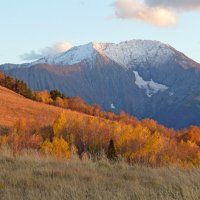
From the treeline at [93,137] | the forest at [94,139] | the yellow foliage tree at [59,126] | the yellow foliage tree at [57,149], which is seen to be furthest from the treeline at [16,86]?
the yellow foliage tree at [57,149]

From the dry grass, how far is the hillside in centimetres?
6335

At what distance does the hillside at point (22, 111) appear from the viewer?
267 feet

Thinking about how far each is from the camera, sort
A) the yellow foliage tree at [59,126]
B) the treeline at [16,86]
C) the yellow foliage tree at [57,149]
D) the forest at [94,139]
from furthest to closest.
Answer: the treeline at [16,86] < the yellow foliage tree at [59,126] < the forest at [94,139] < the yellow foliage tree at [57,149]

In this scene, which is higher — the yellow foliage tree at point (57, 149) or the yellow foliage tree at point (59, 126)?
the yellow foliage tree at point (57, 149)

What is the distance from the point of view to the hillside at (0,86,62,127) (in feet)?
267

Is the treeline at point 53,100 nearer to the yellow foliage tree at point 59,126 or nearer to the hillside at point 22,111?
the hillside at point 22,111

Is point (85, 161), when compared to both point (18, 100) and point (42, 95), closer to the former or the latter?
point (18, 100)

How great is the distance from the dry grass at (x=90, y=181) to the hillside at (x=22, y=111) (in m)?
63.3

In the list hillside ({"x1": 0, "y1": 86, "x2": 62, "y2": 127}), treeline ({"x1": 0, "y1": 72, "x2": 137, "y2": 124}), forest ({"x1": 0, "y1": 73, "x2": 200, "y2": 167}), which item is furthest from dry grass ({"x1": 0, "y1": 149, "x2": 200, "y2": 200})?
treeline ({"x1": 0, "y1": 72, "x2": 137, "y2": 124})

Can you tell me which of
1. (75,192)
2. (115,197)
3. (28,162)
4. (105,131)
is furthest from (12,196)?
(105,131)

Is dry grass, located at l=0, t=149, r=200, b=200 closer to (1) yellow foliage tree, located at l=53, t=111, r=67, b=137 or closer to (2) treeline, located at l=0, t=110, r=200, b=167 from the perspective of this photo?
(2) treeline, located at l=0, t=110, r=200, b=167

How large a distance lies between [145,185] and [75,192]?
1.53 m

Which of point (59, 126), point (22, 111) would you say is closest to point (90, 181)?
point (59, 126)

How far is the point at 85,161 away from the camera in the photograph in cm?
1266
